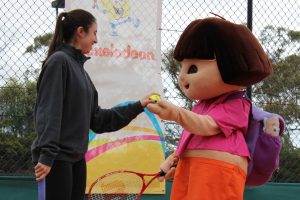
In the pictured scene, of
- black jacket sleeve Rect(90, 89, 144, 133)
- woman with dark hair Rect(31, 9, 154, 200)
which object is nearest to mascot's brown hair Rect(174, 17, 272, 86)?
woman with dark hair Rect(31, 9, 154, 200)

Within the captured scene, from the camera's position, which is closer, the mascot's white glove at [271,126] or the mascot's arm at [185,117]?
the mascot's arm at [185,117]

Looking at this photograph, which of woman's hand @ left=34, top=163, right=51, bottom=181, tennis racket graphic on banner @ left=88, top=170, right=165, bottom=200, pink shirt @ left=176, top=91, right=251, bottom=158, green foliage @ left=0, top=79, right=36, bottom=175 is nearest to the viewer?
woman's hand @ left=34, top=163, right=51, bottom=181

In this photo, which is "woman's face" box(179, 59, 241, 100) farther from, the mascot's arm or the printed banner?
the printed banner

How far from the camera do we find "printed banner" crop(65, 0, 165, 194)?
4.23 m

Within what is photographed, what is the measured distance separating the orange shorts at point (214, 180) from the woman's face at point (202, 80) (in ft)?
1.16

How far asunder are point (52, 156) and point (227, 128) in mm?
878

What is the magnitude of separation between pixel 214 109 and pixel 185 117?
0.80 feet

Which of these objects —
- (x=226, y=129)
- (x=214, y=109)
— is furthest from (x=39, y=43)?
(x=226, y=129)

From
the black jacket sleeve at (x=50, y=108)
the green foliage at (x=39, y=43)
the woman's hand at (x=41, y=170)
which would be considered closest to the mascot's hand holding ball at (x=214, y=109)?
the black jacket sleeve at (x=50, y=108)

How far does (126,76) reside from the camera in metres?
4.30

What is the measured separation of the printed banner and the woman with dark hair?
1095 mm

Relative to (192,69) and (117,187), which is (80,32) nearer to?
(192,69)

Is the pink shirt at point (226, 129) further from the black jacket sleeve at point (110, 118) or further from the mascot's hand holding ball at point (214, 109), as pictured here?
the black jacket sleeve at point (110, 118)

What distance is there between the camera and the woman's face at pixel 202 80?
2.87m
